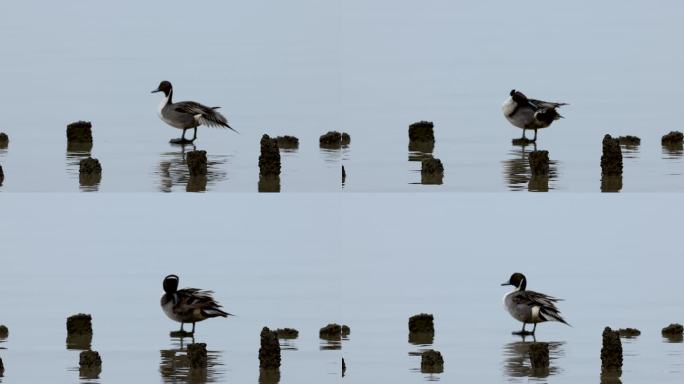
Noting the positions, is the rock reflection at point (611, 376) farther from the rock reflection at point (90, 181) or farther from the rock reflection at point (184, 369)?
the rock reflection at point (90, 181)

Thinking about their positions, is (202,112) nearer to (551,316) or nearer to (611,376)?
(551,316)

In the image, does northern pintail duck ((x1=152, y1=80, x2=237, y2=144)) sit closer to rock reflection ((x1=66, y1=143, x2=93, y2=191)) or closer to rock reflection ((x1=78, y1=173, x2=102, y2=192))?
rock reflection ((x1=66, y1=143, x2=93, y2=191))

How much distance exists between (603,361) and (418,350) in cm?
290

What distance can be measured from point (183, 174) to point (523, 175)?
446cm

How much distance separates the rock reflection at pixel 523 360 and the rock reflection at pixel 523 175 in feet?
7.93

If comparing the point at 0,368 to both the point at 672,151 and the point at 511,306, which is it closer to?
the point at 511,306

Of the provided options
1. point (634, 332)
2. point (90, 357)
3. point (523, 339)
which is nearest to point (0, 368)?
point (90, 357)

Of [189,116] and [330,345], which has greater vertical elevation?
[189,116]

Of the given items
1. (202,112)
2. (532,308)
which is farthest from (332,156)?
(532,308)

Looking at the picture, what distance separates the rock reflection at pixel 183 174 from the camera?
22516 mm

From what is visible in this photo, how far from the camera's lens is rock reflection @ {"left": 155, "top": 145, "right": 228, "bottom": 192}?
22.5 metres

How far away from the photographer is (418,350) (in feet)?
80.8

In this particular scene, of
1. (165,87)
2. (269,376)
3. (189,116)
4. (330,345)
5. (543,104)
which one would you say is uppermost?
(165,87)

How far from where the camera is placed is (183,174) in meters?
23.2
